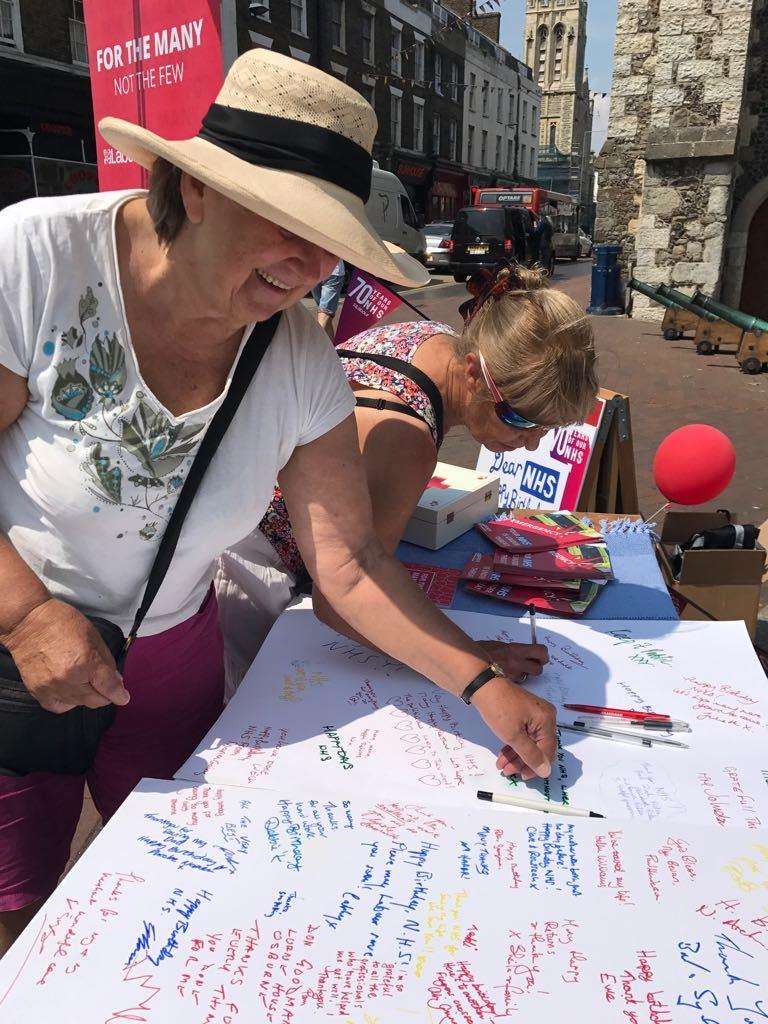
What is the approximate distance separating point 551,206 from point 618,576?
1103 inches

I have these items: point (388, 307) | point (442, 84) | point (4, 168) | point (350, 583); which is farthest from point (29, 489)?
point (442, 84)

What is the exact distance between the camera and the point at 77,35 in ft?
52.4

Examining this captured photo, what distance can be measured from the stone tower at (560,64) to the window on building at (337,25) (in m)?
40.8

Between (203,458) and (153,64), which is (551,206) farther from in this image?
(203,458)

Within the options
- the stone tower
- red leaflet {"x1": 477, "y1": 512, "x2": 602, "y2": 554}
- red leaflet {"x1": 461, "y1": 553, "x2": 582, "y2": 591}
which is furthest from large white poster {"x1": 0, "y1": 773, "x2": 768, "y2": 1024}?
the stone tower

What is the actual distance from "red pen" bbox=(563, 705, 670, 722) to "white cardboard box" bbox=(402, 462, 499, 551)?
0.86 metres

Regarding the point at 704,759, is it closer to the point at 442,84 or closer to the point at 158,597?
the point at 158,597

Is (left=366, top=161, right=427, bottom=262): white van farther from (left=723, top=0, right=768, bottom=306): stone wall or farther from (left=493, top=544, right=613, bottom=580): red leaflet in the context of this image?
(left=493, top=544, right=613, bottom=580): red leaflet

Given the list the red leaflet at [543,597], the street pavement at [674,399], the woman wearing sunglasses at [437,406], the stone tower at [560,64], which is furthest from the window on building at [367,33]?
the stone tower at [560,64]

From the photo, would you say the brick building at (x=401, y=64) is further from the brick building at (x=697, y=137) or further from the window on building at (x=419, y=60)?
the brick building at (x=697, y=137)

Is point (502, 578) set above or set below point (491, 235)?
below

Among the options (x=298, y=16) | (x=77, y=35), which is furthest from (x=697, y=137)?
(x=298, y=16)

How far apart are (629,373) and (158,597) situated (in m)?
7.97

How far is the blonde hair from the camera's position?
164 cm
